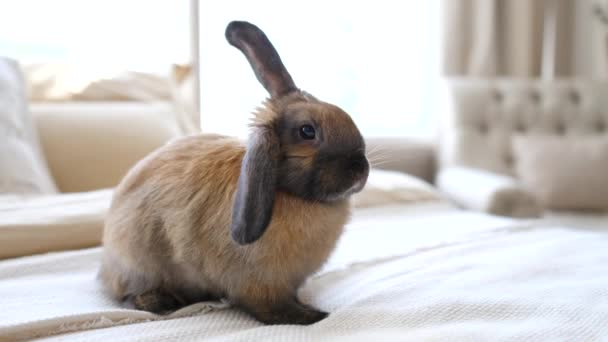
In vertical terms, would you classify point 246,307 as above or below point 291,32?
below

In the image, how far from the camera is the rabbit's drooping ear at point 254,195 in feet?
2.49

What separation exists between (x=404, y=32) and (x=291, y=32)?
0.80 m

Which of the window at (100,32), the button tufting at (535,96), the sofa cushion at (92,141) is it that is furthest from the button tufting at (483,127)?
the sofa cushion at (92,141)

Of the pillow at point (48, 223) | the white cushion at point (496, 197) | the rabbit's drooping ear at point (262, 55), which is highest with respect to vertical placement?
the rabbit's drooping ear at point (262, 55)

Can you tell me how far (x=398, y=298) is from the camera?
94 centimetres

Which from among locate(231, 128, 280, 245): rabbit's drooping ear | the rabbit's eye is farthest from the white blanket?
the rabbit's eye

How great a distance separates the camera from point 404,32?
10.4ft

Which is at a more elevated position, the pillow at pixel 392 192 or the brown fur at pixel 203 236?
the brown fur at pixel 203 236

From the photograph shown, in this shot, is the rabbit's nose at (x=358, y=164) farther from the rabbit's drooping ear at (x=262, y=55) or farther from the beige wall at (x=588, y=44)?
A: the beige wall at (x=588, y=44)

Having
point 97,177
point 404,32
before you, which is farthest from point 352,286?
point 404,32

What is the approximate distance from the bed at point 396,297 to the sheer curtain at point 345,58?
127 centimetres

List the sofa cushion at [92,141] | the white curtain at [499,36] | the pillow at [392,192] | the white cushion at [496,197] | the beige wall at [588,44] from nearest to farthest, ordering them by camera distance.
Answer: the sofa cushion at [92,141] → the pillow at [392,192] → the white cushion at [496,197] → the white curtain at [499,36] → the beige wall at [588,44]

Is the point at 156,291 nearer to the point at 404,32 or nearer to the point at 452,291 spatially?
the point at 452,291

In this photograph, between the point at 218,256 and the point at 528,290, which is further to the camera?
the point at 528,290
